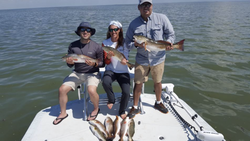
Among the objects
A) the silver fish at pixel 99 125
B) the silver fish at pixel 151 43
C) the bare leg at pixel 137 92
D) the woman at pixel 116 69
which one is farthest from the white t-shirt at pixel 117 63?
the silver fish at pixel 99 125

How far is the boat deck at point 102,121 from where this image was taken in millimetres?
3295

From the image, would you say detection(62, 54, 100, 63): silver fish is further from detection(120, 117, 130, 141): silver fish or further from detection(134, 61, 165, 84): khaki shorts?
detection(120, 117, 130, 141): silver fish

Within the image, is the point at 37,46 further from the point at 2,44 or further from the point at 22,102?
the point at 22,102

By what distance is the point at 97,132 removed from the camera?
3361 mm

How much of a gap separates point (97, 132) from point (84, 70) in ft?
5.23

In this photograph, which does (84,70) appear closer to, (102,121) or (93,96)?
(93,96)

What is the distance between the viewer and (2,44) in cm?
1384

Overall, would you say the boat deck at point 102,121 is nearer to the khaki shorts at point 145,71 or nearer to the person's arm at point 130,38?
the khaki shorts at point 145,71

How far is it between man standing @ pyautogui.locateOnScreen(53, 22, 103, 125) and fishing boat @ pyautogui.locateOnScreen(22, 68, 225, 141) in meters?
0.24

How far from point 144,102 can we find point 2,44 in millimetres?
14379

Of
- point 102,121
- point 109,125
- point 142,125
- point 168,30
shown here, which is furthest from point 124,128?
point 168,30

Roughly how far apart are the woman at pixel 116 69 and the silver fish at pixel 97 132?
654mm

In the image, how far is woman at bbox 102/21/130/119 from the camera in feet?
12.8

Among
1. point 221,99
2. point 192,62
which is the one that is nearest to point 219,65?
point 192,62
